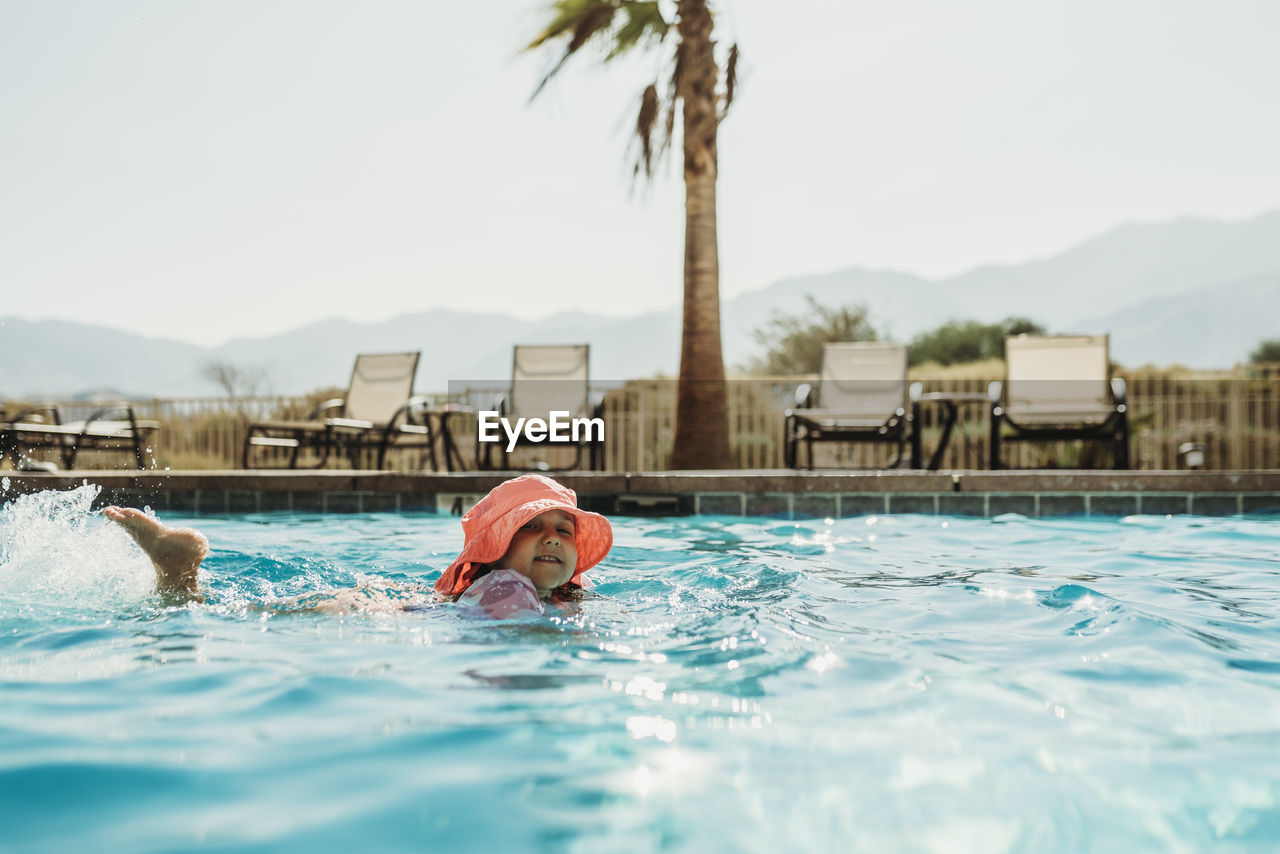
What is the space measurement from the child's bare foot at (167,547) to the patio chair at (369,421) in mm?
4989

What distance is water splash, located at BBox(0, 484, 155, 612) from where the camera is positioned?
319 centimetres

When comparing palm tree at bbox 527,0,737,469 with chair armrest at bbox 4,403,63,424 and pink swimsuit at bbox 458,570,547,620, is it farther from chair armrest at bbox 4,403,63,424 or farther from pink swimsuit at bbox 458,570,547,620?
pink swimsuit at bbox 458,570,547,620

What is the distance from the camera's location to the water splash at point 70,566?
3186 millimetres

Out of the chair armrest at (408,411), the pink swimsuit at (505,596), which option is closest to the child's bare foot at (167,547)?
the pink swimsuit at (505,596)

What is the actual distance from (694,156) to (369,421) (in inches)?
162

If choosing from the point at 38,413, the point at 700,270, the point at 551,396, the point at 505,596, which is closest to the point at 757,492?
the point at 551,396

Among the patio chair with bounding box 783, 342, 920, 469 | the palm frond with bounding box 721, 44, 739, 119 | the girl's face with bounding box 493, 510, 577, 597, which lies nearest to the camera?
the girl's face with bounding box 493, 510, 577, 597

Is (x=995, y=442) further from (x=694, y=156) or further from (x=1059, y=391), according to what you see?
(x=694, y=156)

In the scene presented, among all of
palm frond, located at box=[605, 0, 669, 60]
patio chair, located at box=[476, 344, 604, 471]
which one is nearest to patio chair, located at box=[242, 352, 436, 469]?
patio chair, located at box=[476, 344, 604, 471]

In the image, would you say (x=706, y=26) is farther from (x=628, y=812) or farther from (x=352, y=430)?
(x=628, y=812)

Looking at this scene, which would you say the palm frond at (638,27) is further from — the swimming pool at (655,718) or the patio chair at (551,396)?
the swimming pool at (655,718)

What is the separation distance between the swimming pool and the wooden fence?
7253mm

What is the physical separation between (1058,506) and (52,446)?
337 inches

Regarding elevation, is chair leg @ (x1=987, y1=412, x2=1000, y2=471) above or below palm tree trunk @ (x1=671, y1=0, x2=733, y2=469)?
below
